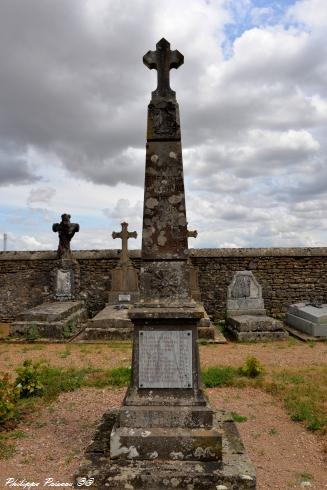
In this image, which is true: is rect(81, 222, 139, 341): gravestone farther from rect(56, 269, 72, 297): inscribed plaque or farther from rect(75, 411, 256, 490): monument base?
rect(75, 411, 256, 490): monument base

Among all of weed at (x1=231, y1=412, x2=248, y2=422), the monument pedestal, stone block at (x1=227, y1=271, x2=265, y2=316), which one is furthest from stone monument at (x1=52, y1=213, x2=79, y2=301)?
the monument pedestal

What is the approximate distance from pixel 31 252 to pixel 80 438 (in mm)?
11797

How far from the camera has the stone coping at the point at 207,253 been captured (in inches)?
591

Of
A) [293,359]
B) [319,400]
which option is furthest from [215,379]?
[293,359]

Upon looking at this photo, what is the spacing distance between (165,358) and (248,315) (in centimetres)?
879

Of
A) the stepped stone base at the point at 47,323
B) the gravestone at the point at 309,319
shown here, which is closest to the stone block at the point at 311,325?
the gravestone at the point at 309,319

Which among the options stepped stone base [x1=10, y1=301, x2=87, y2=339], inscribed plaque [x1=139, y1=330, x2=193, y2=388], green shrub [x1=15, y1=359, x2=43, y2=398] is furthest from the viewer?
stepped stone base [x1=10, y1=301, x2=87, y2=339]

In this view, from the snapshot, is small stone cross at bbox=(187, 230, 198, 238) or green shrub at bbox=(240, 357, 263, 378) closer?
green shrub at bbox=(240, 357, 263, 378)

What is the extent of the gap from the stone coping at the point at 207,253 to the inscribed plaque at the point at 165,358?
429 inches

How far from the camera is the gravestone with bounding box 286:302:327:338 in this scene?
11523 millimetres

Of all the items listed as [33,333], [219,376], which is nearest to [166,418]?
[219,376]

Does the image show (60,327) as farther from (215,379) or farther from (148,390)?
(148,390)

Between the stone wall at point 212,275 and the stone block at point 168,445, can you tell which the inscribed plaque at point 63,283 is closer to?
the stone wall at point 212,275

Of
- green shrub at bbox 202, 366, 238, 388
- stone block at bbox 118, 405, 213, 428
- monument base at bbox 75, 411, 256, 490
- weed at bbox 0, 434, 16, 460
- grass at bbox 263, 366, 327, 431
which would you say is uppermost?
stone block at bbox 118, 405, 213, 428
